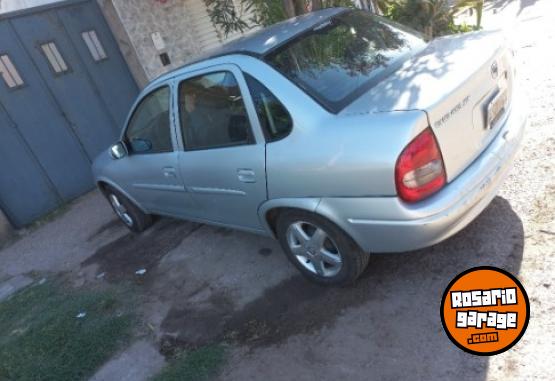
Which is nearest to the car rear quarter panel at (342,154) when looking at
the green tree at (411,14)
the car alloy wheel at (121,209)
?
the car alloy wheel at (121,209)

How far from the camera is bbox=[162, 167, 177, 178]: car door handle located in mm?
3688

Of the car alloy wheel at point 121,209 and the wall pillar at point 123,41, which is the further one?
the wall pillar at point 123,41

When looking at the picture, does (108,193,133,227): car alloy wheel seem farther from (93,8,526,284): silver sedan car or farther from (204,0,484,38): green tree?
(204,0,484,38): green tree

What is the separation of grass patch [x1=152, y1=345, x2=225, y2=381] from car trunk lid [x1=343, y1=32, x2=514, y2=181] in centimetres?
179

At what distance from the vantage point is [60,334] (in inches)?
139

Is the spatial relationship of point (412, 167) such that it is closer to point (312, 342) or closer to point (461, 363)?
point (461, 363)

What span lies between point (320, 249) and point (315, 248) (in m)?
0.04

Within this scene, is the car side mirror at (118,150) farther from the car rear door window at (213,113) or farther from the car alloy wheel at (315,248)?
the car alloy wheel at (315,248)

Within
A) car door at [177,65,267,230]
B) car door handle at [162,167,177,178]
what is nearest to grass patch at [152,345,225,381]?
car door at [177,65,267,230]

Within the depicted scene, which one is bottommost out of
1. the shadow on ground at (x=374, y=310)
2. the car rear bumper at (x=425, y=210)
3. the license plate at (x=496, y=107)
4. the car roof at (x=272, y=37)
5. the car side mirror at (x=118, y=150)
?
the shadow on ground at (x=374, y=310)

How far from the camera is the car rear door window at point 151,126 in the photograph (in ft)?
12.0

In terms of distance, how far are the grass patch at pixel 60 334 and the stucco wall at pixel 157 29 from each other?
4.88 m

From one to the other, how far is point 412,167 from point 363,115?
402 millimetres

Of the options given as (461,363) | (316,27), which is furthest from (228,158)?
(461,363)
